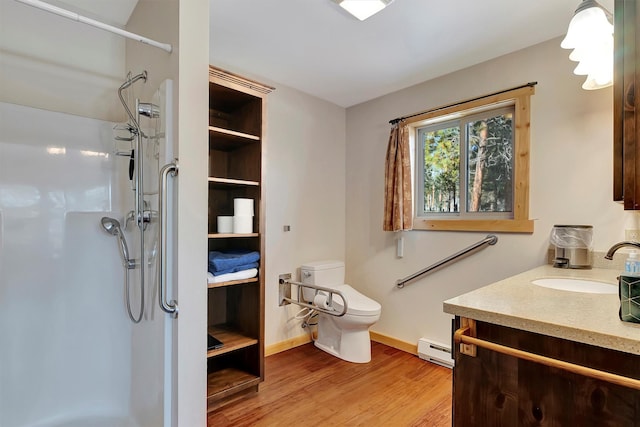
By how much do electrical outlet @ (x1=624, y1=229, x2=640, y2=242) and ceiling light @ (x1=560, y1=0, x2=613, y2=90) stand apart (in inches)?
33.0

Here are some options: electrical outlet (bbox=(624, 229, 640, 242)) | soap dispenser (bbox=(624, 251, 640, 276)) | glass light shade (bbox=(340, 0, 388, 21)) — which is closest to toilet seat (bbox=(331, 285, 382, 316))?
electrical outlet (bbox=(624, 229, 640, 242))

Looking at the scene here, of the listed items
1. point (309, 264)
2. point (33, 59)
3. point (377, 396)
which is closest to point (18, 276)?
point (33, 59)

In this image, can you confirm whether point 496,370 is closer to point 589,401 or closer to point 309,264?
point 589,401

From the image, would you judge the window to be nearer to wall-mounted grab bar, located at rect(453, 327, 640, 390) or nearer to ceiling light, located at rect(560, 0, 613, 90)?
ceiling light, located at rect(560, 0, 613, 90)

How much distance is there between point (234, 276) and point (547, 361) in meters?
1.63

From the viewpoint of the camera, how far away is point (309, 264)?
288cm

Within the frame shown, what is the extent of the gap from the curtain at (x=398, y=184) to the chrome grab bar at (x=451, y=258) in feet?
1.24

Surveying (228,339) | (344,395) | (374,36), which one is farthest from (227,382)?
(374,36)

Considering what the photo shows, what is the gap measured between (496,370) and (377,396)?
1.28m

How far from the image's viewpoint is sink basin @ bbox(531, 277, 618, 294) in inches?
56.4

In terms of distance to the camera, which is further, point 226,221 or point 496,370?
point 226,221

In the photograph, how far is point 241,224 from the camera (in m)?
2.05

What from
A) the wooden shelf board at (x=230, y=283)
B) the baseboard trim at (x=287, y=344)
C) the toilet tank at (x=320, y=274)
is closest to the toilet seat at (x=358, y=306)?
the toilet tank at (x=320, y=274)

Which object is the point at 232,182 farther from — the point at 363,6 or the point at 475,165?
the point at 475,165
